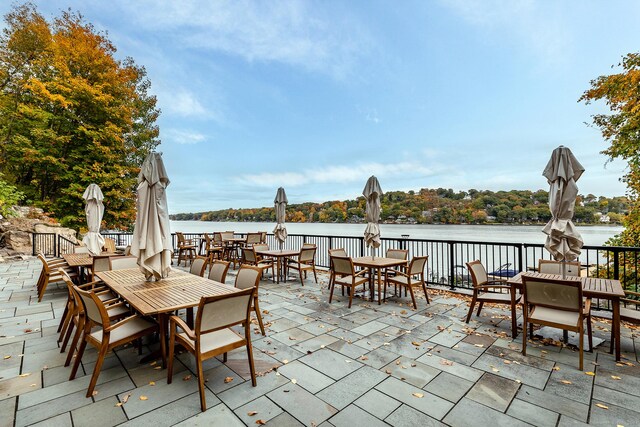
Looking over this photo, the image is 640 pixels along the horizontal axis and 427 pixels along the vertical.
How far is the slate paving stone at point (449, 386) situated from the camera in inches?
85.3

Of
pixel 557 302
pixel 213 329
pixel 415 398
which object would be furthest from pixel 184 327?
pixel 557 302

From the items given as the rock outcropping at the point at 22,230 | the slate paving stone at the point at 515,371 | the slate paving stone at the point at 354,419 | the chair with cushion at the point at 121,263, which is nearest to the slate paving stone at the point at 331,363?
the slate paving stone at the point at 354,419

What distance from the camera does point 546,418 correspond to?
6.19 ft

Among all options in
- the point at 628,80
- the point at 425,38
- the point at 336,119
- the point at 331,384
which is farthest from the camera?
the point at 336,119

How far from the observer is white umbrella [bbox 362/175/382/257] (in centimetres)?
575

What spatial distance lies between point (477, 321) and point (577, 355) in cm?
116

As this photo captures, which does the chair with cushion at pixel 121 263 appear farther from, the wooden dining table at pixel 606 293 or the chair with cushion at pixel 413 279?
the wooden dining table at pixel 606 293

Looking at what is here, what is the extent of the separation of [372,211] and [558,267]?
321 centimetres

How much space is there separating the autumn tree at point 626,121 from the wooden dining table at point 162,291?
1045cm

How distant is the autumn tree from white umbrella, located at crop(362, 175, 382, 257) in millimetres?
6968

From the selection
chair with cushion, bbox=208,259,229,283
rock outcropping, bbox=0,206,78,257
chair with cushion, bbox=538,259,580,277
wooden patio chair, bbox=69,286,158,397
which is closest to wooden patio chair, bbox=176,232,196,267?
rock outcropping, bbox=0,206,78,257

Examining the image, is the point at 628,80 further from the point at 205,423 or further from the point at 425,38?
the point at 205,423

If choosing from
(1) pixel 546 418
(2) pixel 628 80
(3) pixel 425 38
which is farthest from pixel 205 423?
(3) pixel 425 38

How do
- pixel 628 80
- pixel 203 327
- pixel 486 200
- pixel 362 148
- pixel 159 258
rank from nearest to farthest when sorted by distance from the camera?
pixel 203 327 → pixel 159 258 → pixel 628 80 → pixel 486 200 → pixel 362 148
